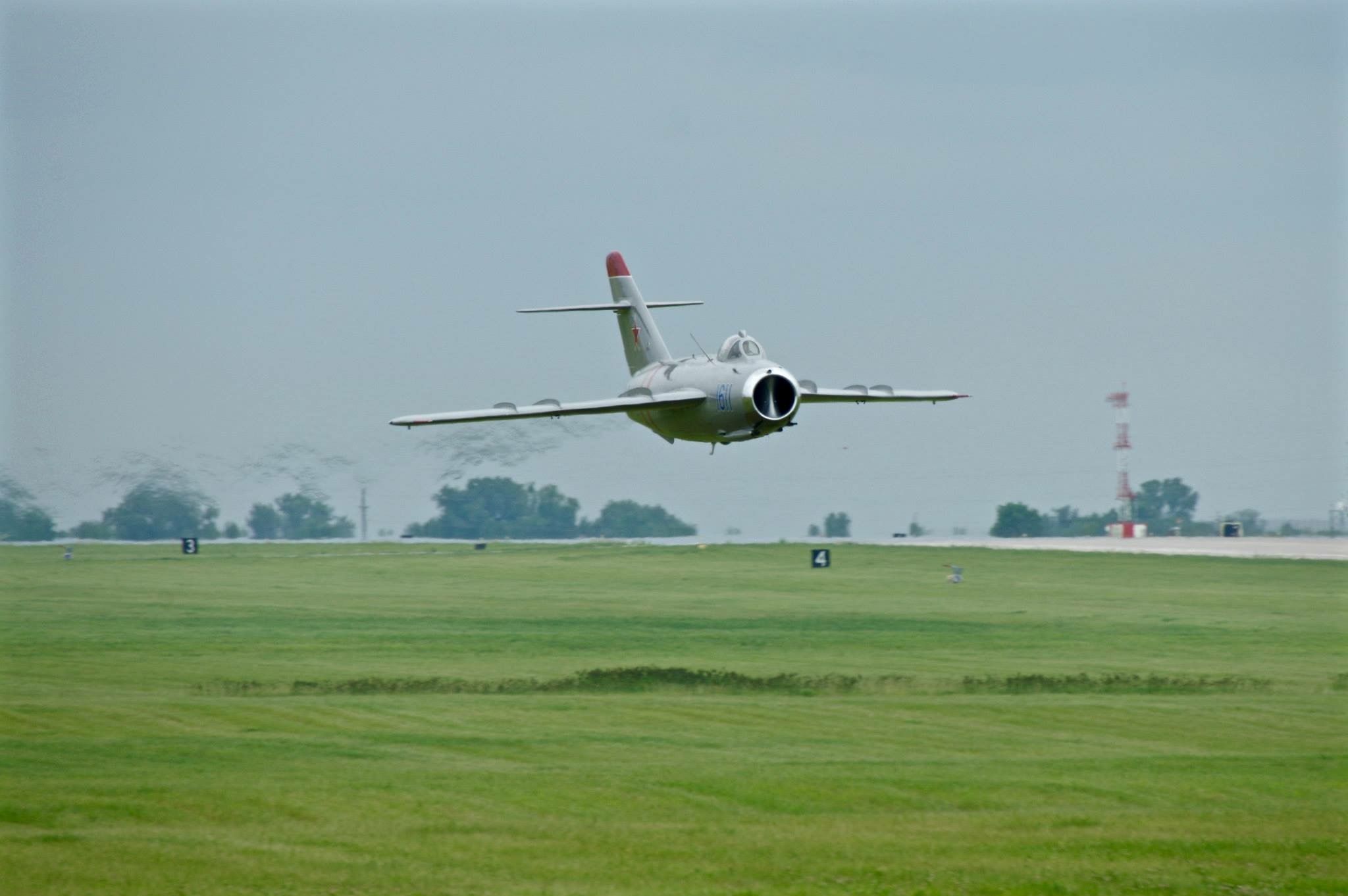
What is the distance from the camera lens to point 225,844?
77.5ft

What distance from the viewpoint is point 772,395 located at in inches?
1628

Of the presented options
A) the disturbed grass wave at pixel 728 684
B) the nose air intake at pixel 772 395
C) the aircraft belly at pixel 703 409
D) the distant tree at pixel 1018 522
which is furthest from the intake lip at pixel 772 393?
the distant tree at pixel 1018 522

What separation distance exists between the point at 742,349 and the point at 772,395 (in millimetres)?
1857

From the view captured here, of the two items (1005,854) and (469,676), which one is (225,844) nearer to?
(1005,854)

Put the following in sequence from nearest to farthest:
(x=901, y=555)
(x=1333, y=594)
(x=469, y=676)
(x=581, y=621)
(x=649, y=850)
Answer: (x=649, y=850), (x=469, y=676), (x=581, y=621), (x=1333, y=594), (x=901, y=555)

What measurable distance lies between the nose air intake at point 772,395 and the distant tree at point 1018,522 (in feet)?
304

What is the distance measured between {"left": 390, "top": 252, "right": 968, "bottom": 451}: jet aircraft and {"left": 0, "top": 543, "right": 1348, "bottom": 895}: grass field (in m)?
6.97

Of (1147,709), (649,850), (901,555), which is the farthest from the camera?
(901,555)

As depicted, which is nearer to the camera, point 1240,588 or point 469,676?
point 469,676

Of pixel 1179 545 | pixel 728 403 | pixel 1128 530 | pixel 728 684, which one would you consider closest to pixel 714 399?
pixel 728 403

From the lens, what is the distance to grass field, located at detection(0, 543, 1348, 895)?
22.6 meters

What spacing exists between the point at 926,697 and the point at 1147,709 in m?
5.37

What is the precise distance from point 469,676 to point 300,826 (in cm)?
1880

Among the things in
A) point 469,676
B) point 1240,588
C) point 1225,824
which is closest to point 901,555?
point 1240,588
